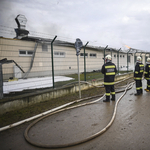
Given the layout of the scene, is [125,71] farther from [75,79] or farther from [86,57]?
[75,79]

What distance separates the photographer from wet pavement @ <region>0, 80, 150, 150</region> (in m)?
2.58

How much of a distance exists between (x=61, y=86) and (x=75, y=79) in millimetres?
1163

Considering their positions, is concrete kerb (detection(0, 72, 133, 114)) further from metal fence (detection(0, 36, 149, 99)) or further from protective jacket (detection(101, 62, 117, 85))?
protective jacket (detection(101, 62, 117, 85))

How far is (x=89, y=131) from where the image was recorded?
3031mm

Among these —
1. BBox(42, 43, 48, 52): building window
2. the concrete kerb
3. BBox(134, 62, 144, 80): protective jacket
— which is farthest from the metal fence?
BBox(134, 62, 144, 80): protective jacket

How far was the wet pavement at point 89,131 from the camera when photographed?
2.58m

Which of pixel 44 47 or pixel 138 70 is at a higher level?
pixel 44 47

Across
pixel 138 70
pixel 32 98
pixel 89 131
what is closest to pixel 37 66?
pixel 32 98

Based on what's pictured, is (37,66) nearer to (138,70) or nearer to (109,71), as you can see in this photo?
(109,71)

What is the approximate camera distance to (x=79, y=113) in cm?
425

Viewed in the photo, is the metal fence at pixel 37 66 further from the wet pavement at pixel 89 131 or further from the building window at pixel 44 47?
the wet pavement at pixel 89 131

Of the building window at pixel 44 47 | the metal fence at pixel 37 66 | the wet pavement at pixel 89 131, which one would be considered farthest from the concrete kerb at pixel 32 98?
the building window at pixel 44 47

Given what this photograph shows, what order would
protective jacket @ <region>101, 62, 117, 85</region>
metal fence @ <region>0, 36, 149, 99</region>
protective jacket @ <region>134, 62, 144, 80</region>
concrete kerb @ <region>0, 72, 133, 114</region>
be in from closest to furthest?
1. concrete kerb @ <region>0, 72, 133, 114</region>
2. metal fence @ <region>0, 36, 149, 99</region>
3. protective jacket @ <region>101, 62, 117, 85</region>
4. protective jacket @ <region>134, 62, 144, 80</region>

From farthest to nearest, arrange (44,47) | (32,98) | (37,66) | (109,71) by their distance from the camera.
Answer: (44,47), (37,66), (109,71), (32,98)
